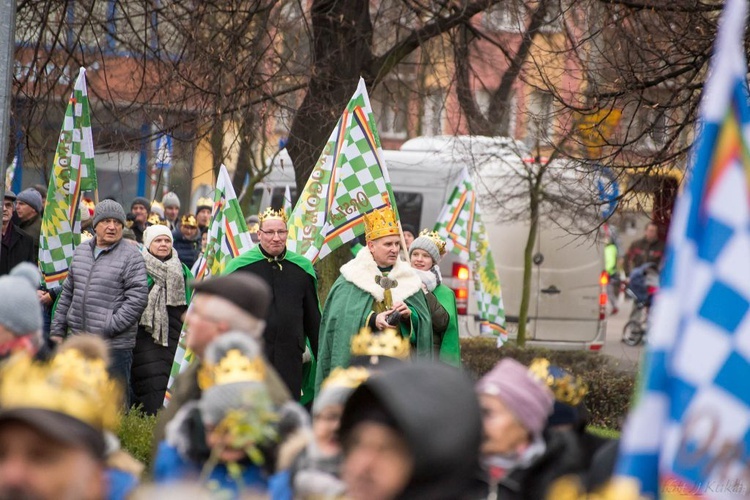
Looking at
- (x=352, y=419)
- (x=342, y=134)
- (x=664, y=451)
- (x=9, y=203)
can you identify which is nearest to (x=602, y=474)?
(x=664, y=451)

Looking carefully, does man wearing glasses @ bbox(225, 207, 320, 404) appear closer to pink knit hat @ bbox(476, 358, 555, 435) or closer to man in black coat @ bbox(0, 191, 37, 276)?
man in black coat @ bbox(0, 191, 37, 276)

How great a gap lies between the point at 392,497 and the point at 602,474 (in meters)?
1.15

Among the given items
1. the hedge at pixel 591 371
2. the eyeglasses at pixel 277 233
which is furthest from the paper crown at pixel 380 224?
the hedge at pixel 591 371

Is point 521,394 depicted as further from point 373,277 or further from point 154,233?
point 154,233

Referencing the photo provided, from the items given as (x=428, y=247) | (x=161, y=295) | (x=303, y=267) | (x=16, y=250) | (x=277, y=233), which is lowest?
(x=161, y=295)

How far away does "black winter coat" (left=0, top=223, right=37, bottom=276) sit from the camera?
1119 cm

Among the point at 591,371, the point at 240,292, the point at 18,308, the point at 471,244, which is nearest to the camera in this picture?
the point at 240,292

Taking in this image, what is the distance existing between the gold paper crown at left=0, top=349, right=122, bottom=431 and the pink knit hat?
1125mm

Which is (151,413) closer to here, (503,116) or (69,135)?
(69,135)

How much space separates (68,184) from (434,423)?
7891 mm

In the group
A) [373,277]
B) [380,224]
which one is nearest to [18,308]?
[373,277]

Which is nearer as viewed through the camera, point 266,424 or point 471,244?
point 266,424

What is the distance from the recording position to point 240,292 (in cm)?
441

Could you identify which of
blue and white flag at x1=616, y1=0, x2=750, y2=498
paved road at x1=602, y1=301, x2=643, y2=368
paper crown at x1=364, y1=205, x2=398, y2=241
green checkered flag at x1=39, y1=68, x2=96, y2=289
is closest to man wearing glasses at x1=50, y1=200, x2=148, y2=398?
green checkered flag at x1=39, y1=68, x2=96, y2=289
